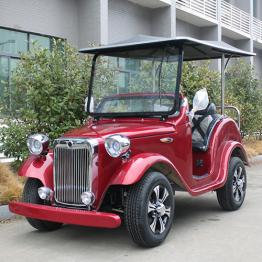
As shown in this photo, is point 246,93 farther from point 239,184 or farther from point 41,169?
point 41,169

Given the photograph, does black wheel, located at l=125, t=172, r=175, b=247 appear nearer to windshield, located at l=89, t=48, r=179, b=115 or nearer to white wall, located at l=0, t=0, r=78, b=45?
windshield, located at l=89, t=48, r=179, b=115

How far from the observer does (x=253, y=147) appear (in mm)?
15742

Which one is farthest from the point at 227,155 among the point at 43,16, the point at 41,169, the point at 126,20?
the point at 126,20

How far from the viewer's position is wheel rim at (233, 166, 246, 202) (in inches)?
287

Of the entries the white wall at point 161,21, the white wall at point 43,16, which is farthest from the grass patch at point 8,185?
the white wall at point 161,21

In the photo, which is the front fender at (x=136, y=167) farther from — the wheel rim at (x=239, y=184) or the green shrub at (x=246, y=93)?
the green shrub at (x=246, y=93)

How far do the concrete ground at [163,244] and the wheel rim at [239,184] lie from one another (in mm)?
286

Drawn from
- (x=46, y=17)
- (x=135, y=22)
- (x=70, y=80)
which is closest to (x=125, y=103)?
(x=70, y=80)

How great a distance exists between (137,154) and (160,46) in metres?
1.63

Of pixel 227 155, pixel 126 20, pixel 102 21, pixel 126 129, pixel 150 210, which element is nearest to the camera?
pixel 150 210

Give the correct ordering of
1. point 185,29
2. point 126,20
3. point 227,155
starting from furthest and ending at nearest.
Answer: point 185,29 → point 126,20 → point 227,155

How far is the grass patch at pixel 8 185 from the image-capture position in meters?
7.26

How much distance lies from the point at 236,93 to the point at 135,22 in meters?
5.45

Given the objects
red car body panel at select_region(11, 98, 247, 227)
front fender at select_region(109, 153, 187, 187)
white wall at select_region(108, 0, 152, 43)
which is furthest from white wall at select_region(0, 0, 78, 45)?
front fender at select_region(109, 153, 187, 187)
